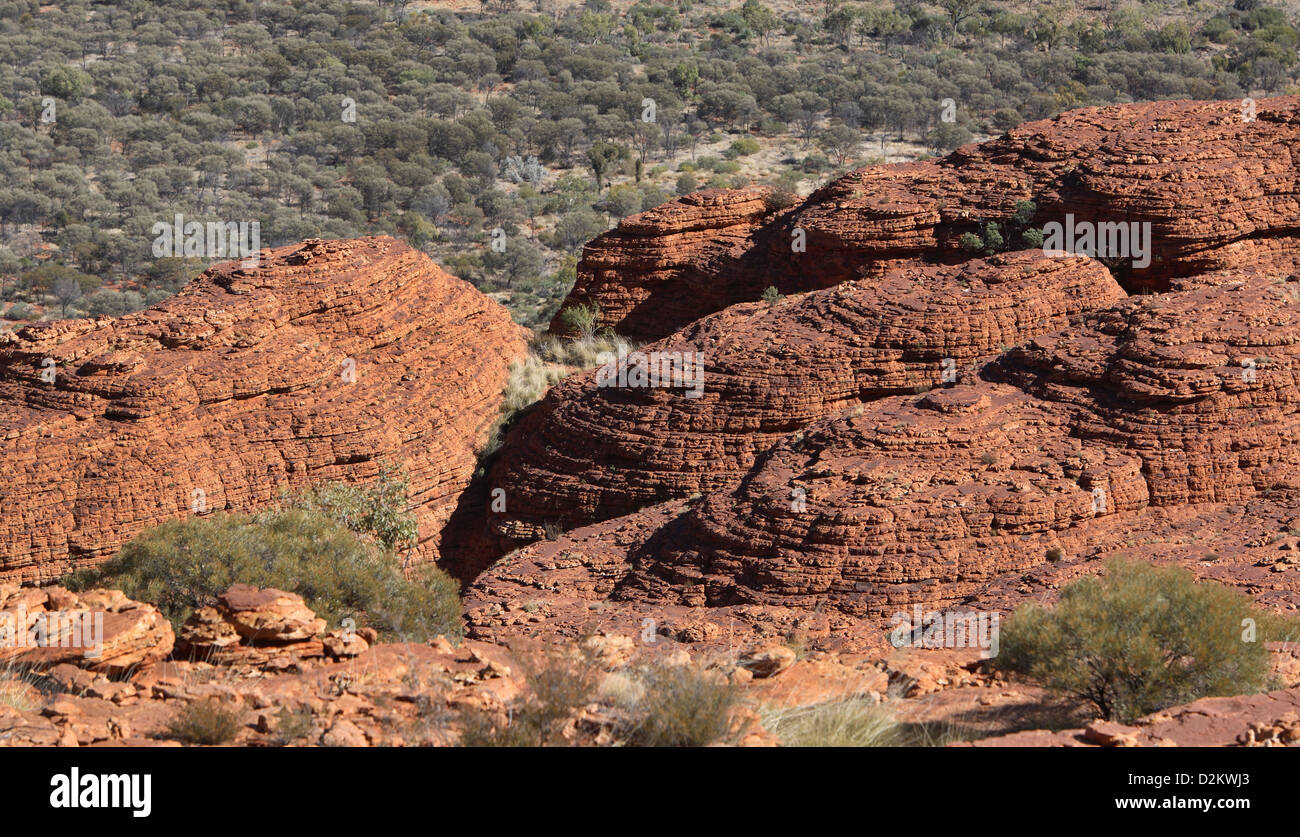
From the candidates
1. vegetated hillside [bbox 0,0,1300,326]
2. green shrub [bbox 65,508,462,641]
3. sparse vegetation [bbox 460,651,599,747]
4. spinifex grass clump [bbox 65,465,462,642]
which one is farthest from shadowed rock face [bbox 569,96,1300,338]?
sparse vegetation [bbox 460,651,599,747]

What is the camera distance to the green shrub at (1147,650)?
12.0 m

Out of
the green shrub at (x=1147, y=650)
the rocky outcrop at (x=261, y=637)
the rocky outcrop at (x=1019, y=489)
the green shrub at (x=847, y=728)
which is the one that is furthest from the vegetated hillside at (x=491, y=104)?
the green shrub at (x=847, y=728)

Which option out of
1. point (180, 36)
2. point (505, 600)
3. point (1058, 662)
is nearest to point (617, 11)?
point (180, 36)

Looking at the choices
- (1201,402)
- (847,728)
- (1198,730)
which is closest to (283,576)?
(847,728)

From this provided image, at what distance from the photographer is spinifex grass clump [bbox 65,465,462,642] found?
15.8 meters

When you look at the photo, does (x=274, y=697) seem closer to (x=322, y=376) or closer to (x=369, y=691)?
(x=369, y=691)

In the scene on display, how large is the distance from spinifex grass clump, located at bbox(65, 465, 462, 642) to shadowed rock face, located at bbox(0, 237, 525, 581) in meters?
3.75

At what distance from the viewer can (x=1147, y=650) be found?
11.9 m

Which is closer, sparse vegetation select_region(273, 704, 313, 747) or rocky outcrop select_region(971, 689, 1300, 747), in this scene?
sparse vegetation select_region(273, 704, 313, 747)

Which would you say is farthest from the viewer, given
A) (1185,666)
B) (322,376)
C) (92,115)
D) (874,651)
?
(92,115)

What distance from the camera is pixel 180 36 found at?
287 feet

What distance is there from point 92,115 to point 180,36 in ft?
58.5

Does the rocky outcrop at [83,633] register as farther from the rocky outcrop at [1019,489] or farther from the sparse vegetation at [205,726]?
the rocky outcrop at [1019,489]

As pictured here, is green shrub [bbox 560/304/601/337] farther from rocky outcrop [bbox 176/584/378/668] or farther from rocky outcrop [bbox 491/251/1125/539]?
rocky outcrop [bbox 176/584/378/668]
